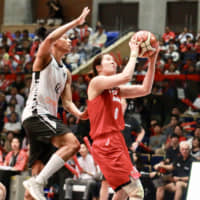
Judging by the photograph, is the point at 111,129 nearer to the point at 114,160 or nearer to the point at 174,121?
the point at 114,160

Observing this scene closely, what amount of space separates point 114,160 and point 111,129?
0.34 metres

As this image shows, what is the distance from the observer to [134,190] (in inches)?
216

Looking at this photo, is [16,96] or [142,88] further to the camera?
[16,96]

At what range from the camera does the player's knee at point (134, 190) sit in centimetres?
548

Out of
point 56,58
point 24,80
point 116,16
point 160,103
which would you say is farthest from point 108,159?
point 116,16

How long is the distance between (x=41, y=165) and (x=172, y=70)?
9.93 meters

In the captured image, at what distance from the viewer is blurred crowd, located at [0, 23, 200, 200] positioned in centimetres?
1085

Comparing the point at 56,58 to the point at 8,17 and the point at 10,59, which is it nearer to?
the point at 10,59

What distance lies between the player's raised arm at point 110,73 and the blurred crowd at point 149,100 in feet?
13.0

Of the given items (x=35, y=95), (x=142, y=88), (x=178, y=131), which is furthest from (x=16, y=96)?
(x=35, y=95)

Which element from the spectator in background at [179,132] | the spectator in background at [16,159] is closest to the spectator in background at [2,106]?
the spectator in background at [16,159]

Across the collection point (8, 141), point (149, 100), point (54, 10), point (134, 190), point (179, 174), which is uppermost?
point (54, 10)

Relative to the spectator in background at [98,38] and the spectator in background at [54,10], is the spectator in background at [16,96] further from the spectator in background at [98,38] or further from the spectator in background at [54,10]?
the spectator in background at [54,10]

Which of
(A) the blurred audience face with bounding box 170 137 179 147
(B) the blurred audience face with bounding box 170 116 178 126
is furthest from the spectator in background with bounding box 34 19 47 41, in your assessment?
(A) the blurred audience face with bounding box 170 137 179 147
